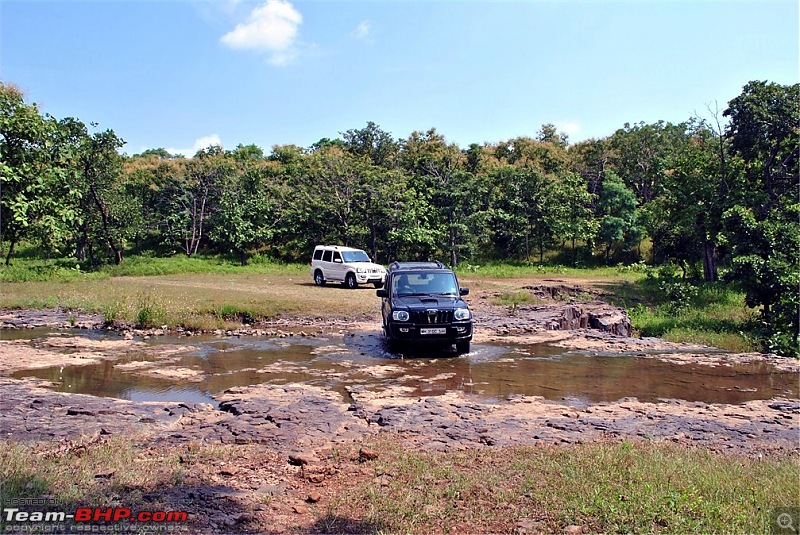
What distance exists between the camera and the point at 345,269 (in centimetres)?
2570

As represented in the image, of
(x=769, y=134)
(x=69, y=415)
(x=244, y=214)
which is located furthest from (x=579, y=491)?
(x=244, y=214)

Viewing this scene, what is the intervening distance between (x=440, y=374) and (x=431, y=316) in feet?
5.39

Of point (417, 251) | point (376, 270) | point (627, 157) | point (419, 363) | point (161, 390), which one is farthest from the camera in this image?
point (627, 157)

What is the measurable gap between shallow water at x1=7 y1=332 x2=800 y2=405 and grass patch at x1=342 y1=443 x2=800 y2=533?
339 cm

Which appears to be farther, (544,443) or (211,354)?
(211,354)

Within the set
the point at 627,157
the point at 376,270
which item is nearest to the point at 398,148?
the point at 627,157

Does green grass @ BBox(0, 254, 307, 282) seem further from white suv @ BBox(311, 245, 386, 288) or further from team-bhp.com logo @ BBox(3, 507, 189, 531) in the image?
team-bhp.com logo @ BBox(3, 507, 189, 531)

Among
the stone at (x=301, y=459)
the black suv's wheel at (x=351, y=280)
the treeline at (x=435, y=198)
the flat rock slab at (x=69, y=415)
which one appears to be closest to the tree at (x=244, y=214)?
the treeline at (x=435, y=198)

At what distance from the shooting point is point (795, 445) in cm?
693

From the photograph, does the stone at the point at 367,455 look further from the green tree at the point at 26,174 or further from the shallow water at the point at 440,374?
the green tree at the point at 26,174

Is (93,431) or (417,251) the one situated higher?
(417,251)

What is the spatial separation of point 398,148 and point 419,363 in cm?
3595

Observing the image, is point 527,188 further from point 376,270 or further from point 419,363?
point 419,363

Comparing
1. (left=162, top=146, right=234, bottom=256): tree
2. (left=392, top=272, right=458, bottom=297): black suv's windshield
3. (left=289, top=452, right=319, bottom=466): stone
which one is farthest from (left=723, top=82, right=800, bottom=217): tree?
(left=162, top=146, right=234, bottom=256): tree
